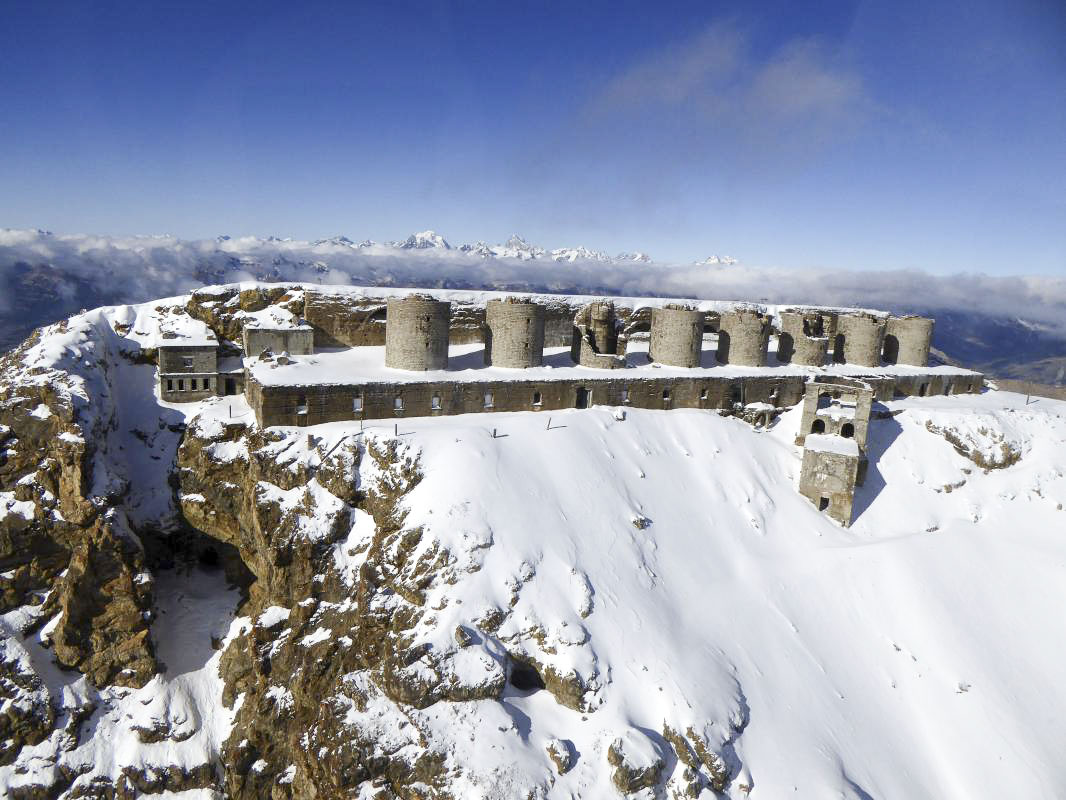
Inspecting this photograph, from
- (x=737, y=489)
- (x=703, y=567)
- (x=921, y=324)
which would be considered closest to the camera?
(x=703, y=567)

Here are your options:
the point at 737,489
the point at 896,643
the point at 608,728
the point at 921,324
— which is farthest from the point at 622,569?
the point at 921,324

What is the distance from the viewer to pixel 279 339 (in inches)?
1459

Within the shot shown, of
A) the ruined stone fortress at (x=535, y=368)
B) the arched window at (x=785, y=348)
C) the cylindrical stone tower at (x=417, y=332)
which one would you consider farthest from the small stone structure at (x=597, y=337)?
the arched window at (x=785, y=348)

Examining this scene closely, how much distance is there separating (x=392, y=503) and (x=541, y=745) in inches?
455

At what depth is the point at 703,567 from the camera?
27312 mm

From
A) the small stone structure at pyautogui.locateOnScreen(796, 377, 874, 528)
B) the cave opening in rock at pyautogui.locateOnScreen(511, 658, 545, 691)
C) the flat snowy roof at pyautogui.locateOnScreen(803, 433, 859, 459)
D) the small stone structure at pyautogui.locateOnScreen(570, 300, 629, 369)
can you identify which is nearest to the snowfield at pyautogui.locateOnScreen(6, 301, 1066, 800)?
the cave opening in rock at pyautogui.locateOnScreen(511, 658, 545, 691)

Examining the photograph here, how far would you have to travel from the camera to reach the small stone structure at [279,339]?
3650 cm

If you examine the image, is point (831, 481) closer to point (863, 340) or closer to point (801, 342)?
point (801, 342)

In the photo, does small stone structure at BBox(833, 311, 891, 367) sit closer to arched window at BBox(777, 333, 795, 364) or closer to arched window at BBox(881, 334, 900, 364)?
arched window at BBox(881, 334, 900, 364)

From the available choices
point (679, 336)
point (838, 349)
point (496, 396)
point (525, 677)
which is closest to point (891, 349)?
point (838, 349)

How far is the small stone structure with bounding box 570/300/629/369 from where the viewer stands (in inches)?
1519

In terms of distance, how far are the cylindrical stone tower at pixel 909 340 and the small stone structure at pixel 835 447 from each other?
16647mm

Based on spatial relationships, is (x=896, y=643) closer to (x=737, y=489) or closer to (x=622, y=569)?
(x=737, y=489)

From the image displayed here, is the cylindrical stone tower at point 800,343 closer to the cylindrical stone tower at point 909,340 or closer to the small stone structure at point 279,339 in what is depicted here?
the cylindrical stone tower at point 909,340
